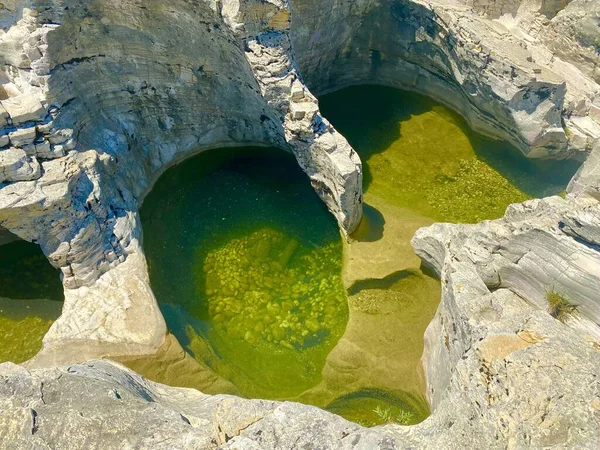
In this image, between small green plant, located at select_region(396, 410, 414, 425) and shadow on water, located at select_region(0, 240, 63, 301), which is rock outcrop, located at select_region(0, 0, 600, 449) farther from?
small green plant, located at select_region(396, 410, 414, 425)

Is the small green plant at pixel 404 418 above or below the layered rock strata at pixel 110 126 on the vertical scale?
below

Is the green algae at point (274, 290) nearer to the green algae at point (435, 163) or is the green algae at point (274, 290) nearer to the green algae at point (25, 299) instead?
the green algae at point (435, 163)

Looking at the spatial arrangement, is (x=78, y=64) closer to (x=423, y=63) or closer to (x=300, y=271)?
(x=300, y=271)

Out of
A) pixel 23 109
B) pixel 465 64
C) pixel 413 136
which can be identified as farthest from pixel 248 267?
pixel 465 64

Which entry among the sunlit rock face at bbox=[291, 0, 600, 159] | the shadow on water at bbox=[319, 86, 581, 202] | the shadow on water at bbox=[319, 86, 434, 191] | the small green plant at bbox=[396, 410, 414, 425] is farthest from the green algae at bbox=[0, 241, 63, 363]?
the sunlit rock face at bbox=[291, 0, 600, 159]

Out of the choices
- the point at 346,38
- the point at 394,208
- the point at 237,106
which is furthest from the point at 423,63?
the point at 237,106

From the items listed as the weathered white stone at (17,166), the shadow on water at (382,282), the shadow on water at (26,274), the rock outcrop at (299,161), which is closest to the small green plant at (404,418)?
the rock outcrop at (299,161)
